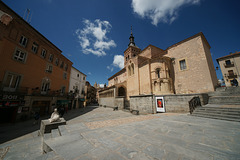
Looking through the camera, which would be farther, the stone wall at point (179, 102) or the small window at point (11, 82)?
the small window at point (11, 82)

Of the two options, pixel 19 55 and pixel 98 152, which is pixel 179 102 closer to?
pixel 98 152

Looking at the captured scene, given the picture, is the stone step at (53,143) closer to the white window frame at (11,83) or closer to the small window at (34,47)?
the white window frame at (11,83)

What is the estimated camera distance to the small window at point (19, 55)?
11387mm

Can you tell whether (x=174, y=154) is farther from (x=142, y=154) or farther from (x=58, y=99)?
(x=58, y=99)

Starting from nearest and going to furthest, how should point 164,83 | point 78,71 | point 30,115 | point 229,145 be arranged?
point 229,145
point 30,115
point 164,83
point 78,71

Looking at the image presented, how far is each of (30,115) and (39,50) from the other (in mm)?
9925

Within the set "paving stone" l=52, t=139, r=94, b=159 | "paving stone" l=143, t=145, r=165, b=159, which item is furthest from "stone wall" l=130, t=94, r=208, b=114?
"paving stone" l=52, t=139, r=94, b=159

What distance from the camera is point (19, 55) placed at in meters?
11.7

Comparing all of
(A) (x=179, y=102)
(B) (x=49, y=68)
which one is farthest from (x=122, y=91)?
(B) (x=49, y=68)

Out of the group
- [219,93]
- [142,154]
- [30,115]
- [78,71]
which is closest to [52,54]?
[78,71]

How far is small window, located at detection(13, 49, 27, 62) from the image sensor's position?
11.4 meters

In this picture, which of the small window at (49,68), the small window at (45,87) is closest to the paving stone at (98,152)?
the small window at (45,87)

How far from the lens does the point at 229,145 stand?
247cm

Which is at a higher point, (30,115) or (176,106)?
(176,106)
